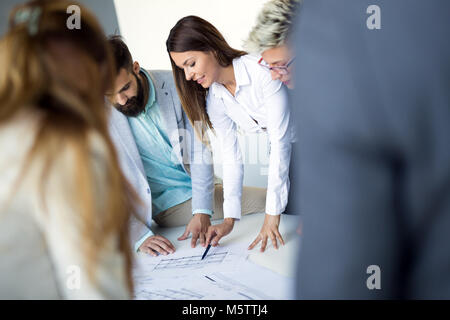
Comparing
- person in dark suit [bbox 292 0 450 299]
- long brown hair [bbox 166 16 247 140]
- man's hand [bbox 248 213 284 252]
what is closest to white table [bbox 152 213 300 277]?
man's hand [bbox 248 213 284 252]

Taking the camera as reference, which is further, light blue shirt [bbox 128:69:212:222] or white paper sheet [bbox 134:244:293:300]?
light blue shirt [bbox 128:69:212:222]

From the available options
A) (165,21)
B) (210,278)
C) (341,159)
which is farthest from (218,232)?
(165,21)

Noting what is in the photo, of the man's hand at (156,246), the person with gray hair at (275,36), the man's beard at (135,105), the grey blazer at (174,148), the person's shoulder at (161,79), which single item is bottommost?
the man's hand at (156,246)

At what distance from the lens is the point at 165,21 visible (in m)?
2.40

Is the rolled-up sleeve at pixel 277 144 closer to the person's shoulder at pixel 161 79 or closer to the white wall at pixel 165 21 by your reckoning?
the person's shoulder at pixel 161 79

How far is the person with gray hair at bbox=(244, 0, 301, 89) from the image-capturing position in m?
1.29

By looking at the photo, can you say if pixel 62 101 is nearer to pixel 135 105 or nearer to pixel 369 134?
pixel 369 134

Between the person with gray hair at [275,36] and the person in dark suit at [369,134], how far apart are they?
3.48 ft

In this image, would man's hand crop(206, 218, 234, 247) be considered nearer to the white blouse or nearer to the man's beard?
the white blouse

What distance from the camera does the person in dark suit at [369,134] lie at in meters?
0.26

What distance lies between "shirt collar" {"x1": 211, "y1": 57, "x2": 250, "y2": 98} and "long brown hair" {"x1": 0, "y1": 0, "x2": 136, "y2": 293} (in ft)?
3.39

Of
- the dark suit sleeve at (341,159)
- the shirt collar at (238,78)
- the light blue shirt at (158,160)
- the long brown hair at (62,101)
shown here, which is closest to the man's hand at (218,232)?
the light blue shirt at (158,160)

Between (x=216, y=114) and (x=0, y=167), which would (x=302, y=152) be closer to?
(x=0, y=167)
